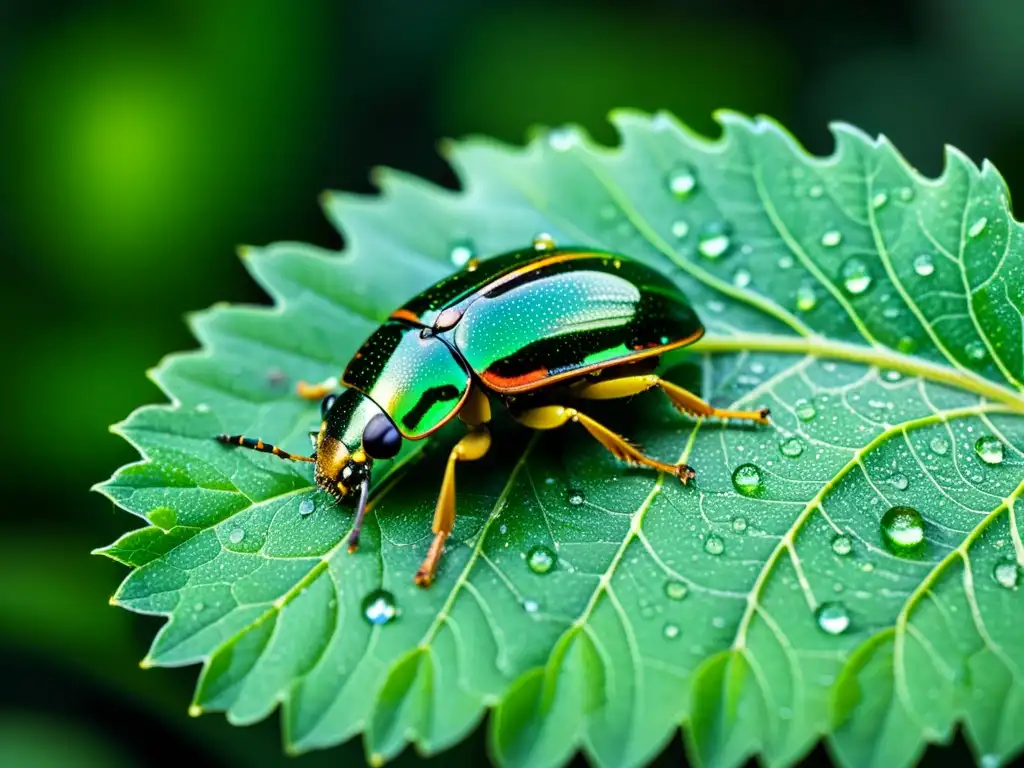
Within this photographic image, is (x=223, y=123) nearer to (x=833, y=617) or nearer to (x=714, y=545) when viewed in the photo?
(x=714, y=545)

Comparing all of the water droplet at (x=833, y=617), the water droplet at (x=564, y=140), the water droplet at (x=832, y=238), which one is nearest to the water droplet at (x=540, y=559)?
the water droplet at (x=833, y=617)

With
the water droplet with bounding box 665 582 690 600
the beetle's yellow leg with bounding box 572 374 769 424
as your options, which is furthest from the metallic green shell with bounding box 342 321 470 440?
the water droplet with bounding box 665 582 690 600

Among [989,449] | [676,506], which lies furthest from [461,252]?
[989,449]

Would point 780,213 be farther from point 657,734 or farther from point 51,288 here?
point 51,288

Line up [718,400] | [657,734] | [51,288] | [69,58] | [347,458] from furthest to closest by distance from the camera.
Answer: [69,58] → [51,288] → [718,400] → [347,458] → [657,734]

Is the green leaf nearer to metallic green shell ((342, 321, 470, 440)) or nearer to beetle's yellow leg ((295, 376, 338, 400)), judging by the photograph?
beetle's yellow leg ((295, 376, 338, 400))

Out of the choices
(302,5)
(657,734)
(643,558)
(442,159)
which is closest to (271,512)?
(643,558)

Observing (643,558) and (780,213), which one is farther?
(780,213)
